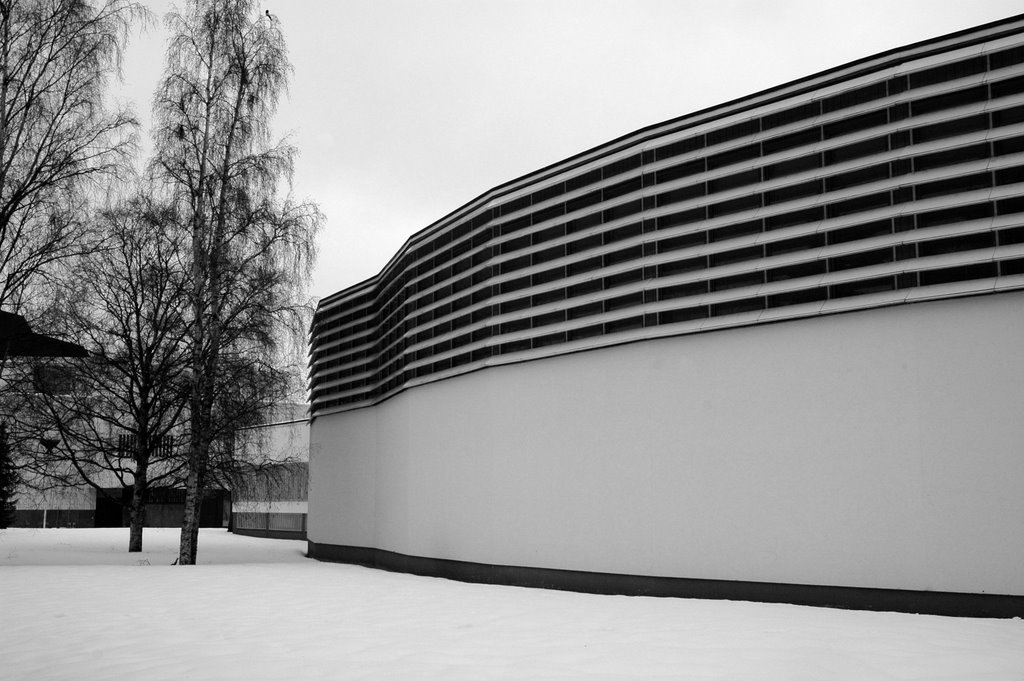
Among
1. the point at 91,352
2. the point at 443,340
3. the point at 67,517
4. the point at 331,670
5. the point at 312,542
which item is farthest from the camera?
the point at 67,517

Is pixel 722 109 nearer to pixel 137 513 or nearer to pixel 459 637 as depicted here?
pixel 459 637

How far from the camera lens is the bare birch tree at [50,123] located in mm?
20016

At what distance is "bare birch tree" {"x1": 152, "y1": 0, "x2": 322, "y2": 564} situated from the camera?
22.1 m

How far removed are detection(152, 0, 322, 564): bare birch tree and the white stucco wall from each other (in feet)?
20.3

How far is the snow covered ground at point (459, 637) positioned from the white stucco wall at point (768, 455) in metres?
0.85

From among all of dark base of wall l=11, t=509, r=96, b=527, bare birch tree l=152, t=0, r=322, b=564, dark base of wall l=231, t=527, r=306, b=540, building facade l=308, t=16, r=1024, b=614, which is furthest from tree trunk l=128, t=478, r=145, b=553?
dark base of wall l=11, t=509, r=96, b=527

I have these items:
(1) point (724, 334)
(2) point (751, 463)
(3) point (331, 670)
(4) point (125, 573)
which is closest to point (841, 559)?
(2) point (751, 463)

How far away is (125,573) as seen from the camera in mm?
18031

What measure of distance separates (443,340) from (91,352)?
1034cm

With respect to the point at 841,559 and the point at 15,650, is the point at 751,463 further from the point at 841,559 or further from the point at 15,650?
the point at 15,650

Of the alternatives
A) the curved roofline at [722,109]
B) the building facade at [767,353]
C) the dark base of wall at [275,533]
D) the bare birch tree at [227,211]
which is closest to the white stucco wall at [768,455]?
the building facade at [767,353]

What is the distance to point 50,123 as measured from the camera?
20.3 metres

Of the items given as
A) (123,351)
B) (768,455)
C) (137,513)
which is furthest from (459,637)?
(137,513)

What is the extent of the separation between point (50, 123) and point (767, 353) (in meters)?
15.6
